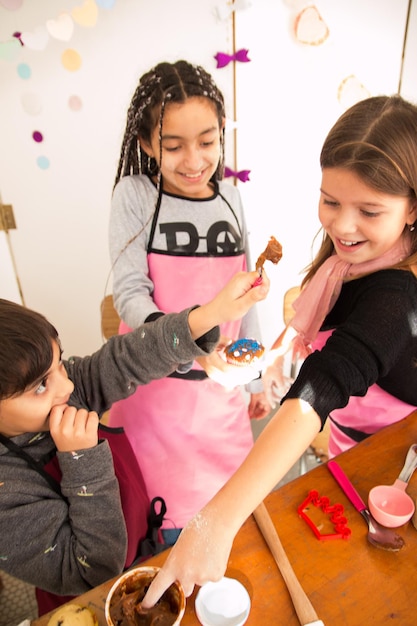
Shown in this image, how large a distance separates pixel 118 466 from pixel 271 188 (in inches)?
59.8

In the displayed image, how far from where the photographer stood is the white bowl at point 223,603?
58cm

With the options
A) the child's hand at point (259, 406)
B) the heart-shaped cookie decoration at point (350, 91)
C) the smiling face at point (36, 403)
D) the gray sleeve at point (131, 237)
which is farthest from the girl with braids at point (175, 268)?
the heart-shaped cookie decoration at point (350, 91)

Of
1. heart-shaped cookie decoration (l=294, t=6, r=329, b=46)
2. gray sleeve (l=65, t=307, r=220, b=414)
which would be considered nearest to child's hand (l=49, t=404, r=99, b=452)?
gray sleeve (l=65, t=307, r=220, b=414)

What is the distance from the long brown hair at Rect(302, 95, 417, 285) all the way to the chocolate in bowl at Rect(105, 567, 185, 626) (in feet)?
2.22

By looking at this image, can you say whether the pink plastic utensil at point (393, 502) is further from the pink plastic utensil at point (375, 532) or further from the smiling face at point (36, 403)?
the smiling face at point (36, 403)

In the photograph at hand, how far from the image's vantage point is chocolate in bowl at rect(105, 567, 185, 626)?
22.1 inches

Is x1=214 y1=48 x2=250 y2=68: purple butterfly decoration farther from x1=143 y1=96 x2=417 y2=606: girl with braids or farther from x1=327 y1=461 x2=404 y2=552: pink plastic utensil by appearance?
x1=327 y1=461 x2=404 y2=552: pink plastic utensil

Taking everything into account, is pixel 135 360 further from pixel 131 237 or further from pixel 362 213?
pixel 362 213

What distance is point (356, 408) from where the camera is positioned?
38.8 inches

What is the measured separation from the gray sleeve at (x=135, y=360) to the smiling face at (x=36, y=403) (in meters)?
0.14

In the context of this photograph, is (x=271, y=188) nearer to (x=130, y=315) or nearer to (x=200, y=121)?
(x=200, y=121)

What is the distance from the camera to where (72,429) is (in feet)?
2.39

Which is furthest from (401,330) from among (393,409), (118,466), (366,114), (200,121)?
(200,121)

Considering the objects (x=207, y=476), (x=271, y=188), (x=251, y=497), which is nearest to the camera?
(x=251, y=497)
